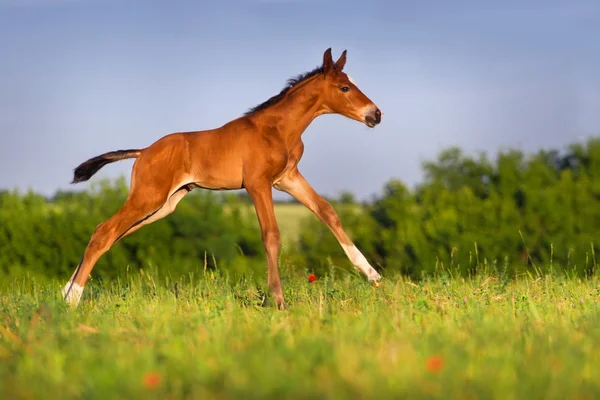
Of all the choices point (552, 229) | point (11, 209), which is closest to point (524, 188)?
point (552, 229)

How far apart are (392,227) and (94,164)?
9.79 metres

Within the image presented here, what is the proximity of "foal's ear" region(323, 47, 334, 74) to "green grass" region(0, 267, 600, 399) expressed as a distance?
8.75 feet

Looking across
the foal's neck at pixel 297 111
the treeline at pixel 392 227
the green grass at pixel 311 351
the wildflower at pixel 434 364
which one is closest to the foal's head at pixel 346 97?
the foal's neck at pixel 297 111

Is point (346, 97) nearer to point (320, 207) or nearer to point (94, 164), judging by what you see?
point (320, 207)

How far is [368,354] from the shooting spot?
4.44 metres

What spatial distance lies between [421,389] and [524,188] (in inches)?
535

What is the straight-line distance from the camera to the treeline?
Result: 15969 millimetres

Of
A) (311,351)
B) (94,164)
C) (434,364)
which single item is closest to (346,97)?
(94,164)

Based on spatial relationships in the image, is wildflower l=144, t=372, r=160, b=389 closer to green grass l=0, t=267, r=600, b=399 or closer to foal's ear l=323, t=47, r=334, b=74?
green grass l=0, t=267, r=600, b=399

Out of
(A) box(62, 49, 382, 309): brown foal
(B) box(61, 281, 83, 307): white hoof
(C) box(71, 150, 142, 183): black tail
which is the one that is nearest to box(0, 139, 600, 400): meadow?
(B) box(61, 281, 83, 307): white hoof

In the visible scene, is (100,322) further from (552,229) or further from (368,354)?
→ (552,229)

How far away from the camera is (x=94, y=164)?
30.7 feet

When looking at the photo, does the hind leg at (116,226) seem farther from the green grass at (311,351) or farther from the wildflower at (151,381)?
the wildflower at (151,381)

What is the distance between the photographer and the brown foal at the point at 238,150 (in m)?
8.29
